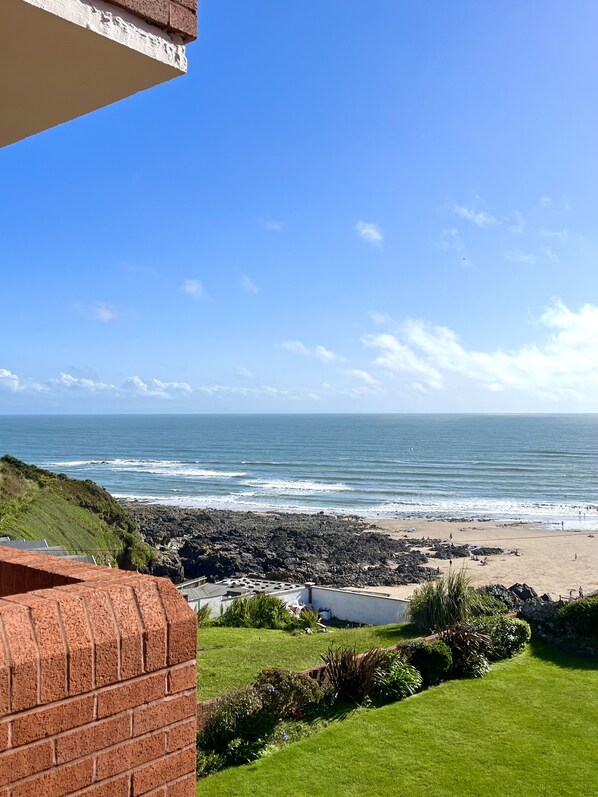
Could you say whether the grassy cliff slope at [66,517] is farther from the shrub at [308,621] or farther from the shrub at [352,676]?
the shrub at [352,676]

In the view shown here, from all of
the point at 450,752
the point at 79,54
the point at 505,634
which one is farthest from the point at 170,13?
the point at 505,634

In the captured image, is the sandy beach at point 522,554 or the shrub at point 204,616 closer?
the shrub at point 204,616

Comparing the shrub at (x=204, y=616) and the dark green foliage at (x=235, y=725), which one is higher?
the dark green foliage at (x=235, y=725)

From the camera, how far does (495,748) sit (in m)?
8.88

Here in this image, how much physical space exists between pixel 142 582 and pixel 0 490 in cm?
2526

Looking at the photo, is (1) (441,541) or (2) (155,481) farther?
(2) (155,481)

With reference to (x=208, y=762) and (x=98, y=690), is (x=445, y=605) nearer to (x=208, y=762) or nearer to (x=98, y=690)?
(x=208, y=762)

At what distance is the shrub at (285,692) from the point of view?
9406 millimetres

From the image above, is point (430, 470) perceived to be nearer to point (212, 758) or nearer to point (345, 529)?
point (345, 529)

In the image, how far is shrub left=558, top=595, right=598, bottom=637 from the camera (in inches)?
528

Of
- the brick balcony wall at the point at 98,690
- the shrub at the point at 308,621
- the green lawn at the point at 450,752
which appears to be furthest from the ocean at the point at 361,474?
the brick balcony wall at the point at 98,690

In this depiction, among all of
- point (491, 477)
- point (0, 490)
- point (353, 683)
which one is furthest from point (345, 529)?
point (353, 683)

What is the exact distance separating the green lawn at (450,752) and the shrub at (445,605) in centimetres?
319

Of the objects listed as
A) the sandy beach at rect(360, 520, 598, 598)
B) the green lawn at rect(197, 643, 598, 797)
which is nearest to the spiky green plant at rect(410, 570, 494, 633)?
the green lawn at rect(197, 643, 598, 797)
